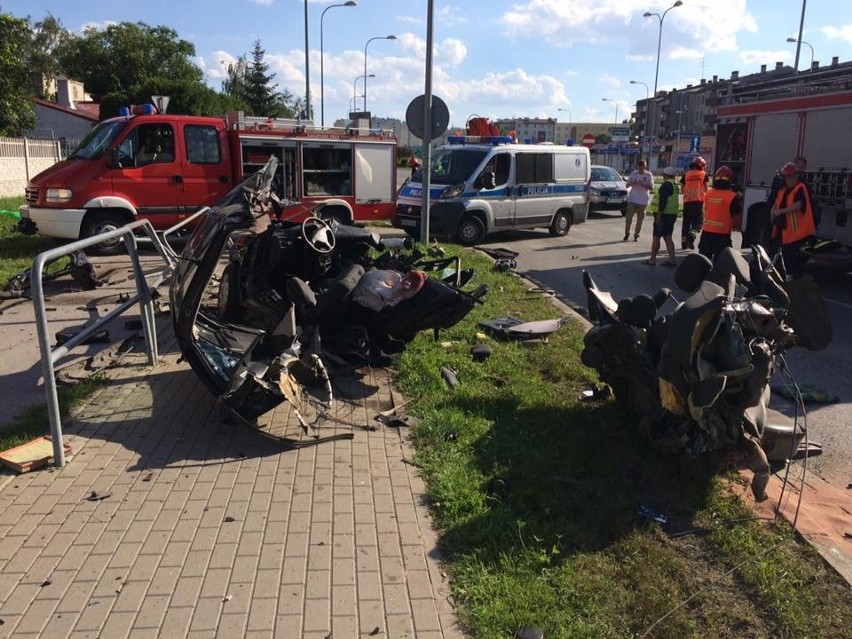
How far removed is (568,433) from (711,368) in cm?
129

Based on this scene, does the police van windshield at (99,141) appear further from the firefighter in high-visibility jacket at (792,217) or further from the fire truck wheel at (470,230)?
the firefighter in high-visibility jacket at (792,217)

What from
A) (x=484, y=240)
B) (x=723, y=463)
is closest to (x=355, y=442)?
(x=723, y=463)

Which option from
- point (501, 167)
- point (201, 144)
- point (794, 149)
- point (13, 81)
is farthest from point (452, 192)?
point (13, 81)

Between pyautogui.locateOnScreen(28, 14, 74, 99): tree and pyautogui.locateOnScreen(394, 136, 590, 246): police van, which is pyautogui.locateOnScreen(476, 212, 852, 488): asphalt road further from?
pyautogui.locateOnScreen(28, 14, 74, 99): tree

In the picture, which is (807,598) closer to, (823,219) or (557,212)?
(823,219)

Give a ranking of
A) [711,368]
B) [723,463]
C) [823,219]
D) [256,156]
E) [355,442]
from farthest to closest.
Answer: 1. [256,156]
2. [823,219]
3. [355,442]
4. [723,463]
5. [711,368]

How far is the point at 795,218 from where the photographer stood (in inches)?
391

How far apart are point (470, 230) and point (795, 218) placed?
266 inches

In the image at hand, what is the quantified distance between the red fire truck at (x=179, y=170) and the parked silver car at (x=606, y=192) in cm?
1019

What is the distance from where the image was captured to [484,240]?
1653cm

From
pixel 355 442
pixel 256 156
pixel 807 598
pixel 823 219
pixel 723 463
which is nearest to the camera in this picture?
pixel 807 598

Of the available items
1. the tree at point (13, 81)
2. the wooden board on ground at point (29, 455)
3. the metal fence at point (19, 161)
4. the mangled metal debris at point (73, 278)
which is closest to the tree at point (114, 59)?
the tree at point (13, 81)

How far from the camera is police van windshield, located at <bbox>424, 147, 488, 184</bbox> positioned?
50.1 ft

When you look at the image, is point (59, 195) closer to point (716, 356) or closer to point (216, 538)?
point (216, 538)
